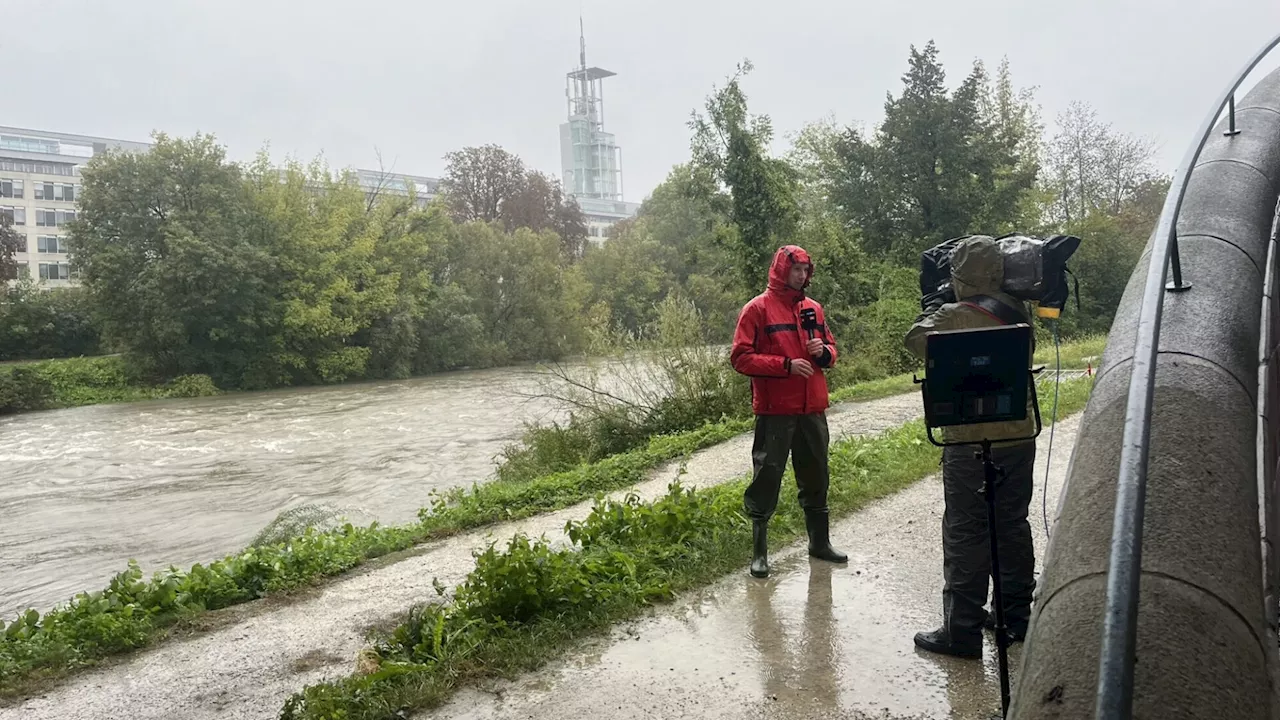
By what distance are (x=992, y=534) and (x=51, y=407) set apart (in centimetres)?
3885

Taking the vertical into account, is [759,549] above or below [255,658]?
above

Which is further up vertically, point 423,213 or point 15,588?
point 423,213

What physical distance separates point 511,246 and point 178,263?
16953 mm

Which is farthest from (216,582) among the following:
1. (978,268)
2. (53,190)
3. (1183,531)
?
(53,190)

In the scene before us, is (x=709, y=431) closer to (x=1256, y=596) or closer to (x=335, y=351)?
(x=1256, y=596)

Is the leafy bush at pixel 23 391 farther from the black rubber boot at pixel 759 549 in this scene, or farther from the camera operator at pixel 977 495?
the camera operator at pixel 977 495

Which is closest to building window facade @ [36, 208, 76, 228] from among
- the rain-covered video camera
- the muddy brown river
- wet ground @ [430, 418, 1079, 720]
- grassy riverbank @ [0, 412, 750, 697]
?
the muddy brown river

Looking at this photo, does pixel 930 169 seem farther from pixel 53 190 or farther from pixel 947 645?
pixel 53 190

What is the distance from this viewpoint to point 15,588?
11.2 meters

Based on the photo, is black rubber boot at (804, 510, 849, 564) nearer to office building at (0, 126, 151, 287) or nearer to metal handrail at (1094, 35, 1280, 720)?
metal handrail at (1094, 35, 1280, 720)

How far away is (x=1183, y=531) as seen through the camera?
2305mm

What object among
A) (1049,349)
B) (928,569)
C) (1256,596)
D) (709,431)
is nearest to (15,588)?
(709,431)

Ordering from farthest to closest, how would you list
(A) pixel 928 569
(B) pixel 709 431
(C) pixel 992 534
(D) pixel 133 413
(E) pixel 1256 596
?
1. (D) pixel 133 413
2. (B) pixel 709 431
3. (A) pixel 928 569
4. (C) pixel 992 534
5. (E) pixel 1256 596

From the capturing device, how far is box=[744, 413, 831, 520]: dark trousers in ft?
18.6
